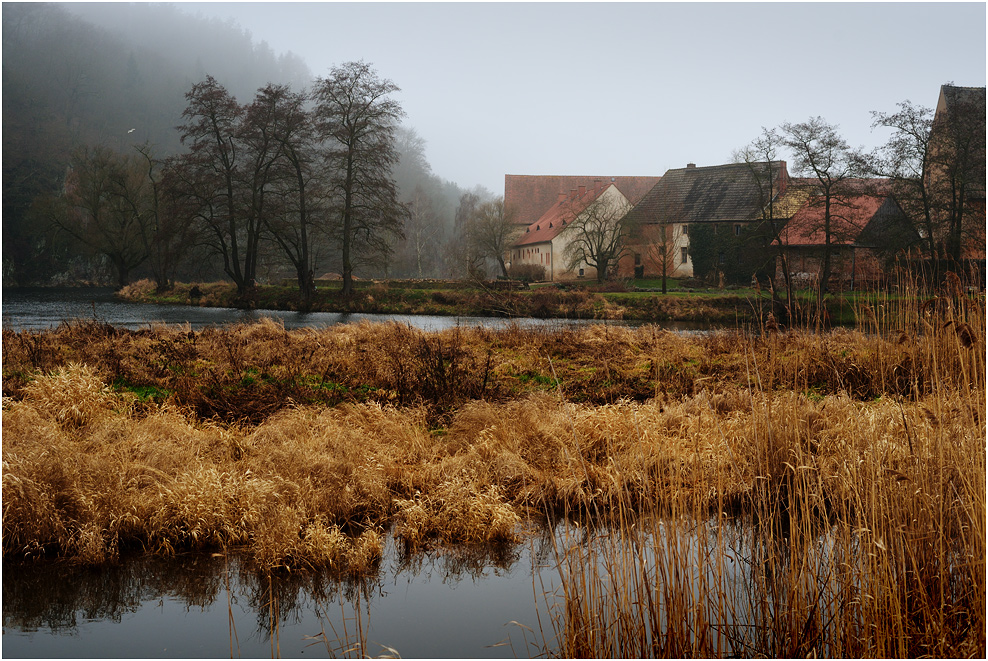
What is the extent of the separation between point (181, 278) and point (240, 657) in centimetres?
5975

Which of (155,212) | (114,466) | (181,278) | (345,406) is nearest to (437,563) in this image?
(114,466)

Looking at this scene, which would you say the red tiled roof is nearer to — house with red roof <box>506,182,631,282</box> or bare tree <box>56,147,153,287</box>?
house with red roof <box>506,182,631,282</box>

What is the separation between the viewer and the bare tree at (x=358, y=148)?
3638cm

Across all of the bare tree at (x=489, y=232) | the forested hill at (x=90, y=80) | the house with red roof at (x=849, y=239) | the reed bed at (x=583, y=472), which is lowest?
the reed bed at (x=583, y=472)

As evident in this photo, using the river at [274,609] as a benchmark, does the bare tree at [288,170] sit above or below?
above

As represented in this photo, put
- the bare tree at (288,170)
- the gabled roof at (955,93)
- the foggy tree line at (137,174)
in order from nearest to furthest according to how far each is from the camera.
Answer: the bare tree at (288,170) → the gabled roof at (955,93) → the foggy tree line at (137,174)

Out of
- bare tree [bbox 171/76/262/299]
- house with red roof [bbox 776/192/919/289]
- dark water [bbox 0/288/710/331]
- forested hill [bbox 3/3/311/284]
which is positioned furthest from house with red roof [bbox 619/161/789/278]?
forested hill [bbox 3/3/311/284]

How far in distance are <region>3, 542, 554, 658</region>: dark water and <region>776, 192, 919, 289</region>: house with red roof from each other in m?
24.4

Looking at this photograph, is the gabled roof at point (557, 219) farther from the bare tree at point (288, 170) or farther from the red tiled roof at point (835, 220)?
the bare tree at point (288, 170)

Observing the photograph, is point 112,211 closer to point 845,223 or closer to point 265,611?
point 845,223

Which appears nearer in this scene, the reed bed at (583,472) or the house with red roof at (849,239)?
the reed bed at (583,472)

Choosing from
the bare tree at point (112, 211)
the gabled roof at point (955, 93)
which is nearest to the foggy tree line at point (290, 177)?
the bare tree at point (112, 211)

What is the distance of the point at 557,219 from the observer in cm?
6025

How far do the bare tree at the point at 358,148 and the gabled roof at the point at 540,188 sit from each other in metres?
31.5
